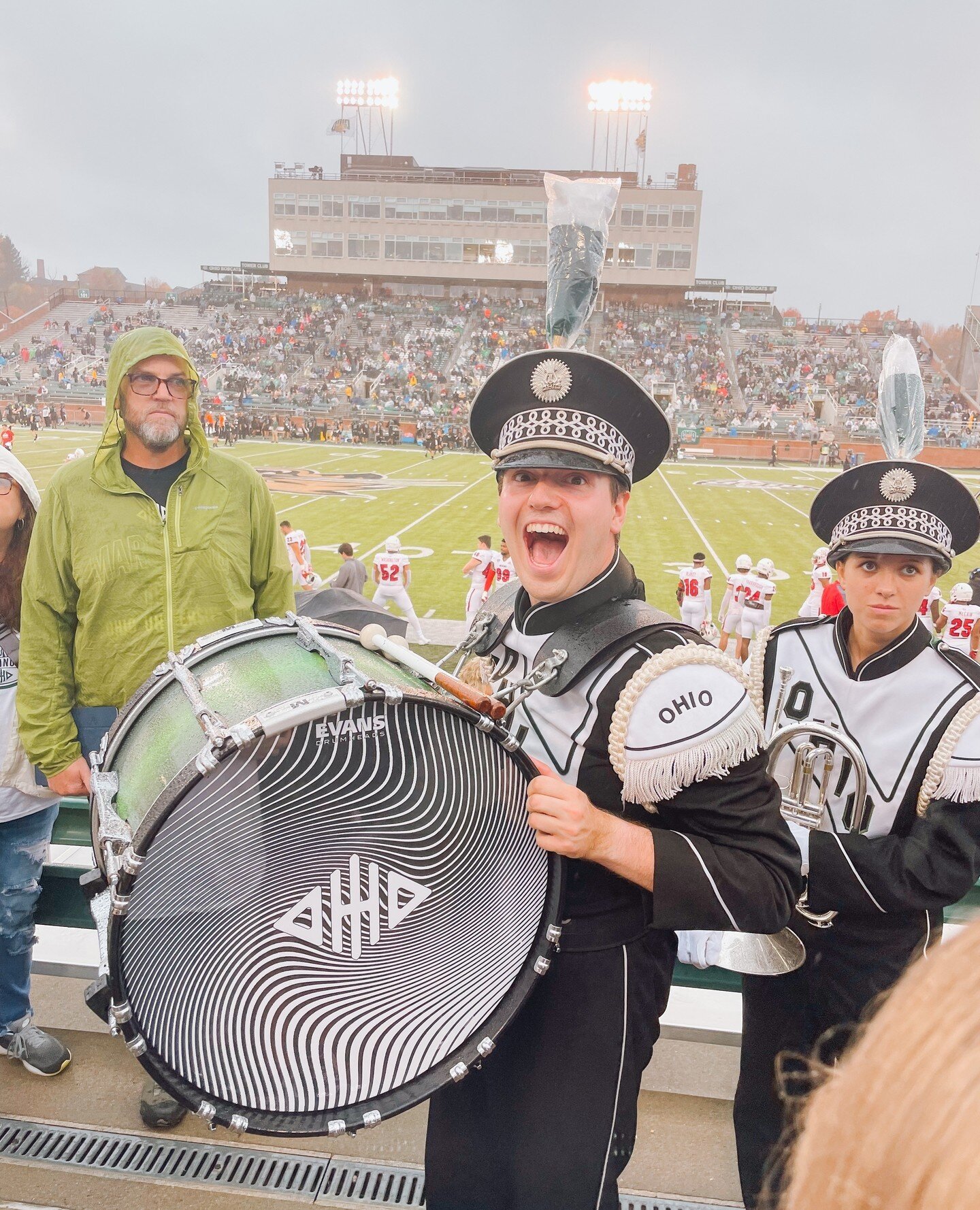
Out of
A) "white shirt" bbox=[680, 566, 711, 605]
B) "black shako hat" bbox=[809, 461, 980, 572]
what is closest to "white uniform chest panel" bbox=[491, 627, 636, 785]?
"black shako hat" bbox=[809, 461, 980, 572]

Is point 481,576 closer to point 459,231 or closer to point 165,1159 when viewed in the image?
point 165,1159

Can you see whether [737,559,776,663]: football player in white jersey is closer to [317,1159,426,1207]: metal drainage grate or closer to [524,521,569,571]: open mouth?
[317,1159,426,1207]: metal drainage grate

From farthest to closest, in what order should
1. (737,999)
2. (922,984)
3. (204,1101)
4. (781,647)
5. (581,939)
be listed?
1. (737,999)
2. (781,647)
3. (581,939)
4. (204,1101)
5. (922,984)

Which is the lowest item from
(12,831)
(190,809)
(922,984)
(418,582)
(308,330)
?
(418,582)

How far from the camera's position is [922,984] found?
59cm

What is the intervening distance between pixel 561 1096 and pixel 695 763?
2.32 ft

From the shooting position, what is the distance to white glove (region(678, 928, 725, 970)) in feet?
6.90

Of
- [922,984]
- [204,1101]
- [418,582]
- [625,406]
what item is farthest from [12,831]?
[418,582]

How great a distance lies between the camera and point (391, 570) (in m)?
12.2

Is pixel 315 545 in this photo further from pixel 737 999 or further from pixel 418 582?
pixel 737 999

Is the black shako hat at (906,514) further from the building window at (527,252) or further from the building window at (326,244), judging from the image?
the building window at (326,244)

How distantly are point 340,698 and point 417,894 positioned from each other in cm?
46

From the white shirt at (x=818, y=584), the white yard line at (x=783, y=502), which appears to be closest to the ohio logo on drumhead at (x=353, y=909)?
the white shirt at (x=818, y=584)

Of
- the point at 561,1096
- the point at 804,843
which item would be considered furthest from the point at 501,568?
the point at 561,1096
